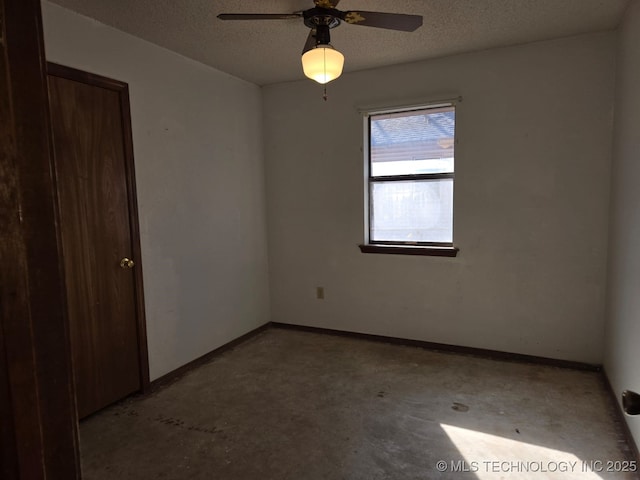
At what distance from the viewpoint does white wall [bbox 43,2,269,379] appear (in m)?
2.77

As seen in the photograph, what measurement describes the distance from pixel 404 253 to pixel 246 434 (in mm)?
2035

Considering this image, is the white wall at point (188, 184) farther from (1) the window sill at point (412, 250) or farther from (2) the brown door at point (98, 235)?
(1) the window sill at point (412, 250)

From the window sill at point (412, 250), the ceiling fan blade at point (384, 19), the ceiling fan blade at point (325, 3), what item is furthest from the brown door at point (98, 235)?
the window sill at point (412, 250)

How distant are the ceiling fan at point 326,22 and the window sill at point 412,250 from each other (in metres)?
1.86

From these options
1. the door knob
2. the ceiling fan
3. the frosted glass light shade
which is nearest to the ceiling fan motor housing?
the ceiling fan

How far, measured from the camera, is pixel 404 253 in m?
3.71

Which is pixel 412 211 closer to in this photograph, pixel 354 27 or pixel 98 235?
pixel 354 27

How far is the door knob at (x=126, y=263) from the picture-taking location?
2785mm

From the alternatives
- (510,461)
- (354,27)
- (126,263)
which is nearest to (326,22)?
(354,27)

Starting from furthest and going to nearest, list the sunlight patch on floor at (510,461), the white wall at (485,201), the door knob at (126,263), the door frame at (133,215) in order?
the white wall at (485,201)
the door knob at (126,263)
the door frame at (133,215)
the sunlight patch on floor at (510,461)

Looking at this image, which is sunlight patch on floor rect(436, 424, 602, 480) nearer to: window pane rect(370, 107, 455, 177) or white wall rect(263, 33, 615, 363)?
white wall rect(263, 33, 615, 363)

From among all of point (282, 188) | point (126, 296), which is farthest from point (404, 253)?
point (126, 296)

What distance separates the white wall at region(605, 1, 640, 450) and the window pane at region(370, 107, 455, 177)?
1168 mm

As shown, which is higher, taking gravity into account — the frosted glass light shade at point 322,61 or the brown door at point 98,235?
the frosted glass light shade at point 322,61
